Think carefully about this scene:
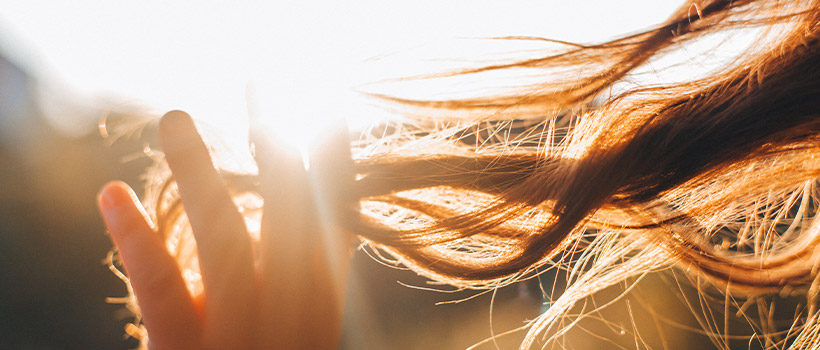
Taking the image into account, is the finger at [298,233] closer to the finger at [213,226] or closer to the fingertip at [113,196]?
the finger at [213,226]

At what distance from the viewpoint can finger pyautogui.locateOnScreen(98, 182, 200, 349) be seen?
558 millimetres

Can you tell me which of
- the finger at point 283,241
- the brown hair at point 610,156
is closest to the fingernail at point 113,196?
the finger at point 283,241

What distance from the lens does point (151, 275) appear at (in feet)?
1.85

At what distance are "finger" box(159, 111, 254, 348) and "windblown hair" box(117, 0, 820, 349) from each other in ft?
0.49

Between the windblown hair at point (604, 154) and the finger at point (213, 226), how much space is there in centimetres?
15

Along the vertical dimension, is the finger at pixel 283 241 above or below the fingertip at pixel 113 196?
below

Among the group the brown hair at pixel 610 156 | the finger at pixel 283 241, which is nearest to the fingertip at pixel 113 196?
the finger at pixel 283 241

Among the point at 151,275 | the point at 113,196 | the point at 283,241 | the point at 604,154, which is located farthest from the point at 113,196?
the point at 604,154

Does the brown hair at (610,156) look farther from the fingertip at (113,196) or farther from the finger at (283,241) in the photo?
the fingertip at (113,196)

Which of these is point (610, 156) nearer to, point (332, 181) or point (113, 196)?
point (332, 181)

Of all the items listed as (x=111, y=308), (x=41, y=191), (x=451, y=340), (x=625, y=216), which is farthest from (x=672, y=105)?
(x=41, y=191)

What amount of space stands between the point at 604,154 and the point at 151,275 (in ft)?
2.10

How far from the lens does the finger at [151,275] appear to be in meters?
0.56

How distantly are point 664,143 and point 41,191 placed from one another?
269cm
